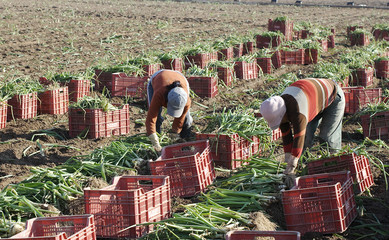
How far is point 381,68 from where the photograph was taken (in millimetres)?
11516

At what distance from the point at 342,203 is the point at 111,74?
20.3 ft

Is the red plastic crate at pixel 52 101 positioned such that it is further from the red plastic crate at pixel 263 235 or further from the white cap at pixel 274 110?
the red plastic crate at pixel 263 235

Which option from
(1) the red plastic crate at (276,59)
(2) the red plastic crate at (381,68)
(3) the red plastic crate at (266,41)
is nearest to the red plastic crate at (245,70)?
(1) the red plastic crate at (276,59)

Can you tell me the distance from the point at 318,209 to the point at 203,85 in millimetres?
5628

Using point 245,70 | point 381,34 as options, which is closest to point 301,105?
point 245,70

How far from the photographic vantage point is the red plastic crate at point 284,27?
16781 mm

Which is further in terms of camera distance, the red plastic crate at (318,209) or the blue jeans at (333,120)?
the blue jeans at (333,120)

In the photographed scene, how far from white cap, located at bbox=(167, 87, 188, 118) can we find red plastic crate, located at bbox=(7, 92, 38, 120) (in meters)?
3.24

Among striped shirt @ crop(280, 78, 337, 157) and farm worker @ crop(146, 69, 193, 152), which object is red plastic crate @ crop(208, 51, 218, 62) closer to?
farm worker @ crop(146, 69, 193, 152)

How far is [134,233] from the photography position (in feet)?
14.5

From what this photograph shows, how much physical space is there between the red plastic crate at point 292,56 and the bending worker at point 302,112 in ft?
23.9

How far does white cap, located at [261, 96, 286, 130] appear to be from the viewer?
477 cm

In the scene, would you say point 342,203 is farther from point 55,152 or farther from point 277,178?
point 55,152

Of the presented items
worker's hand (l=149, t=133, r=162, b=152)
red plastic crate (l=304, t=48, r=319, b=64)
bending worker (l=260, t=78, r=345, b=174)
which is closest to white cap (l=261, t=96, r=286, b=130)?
bending worker (l=260, t=78, r=345, b=174)
